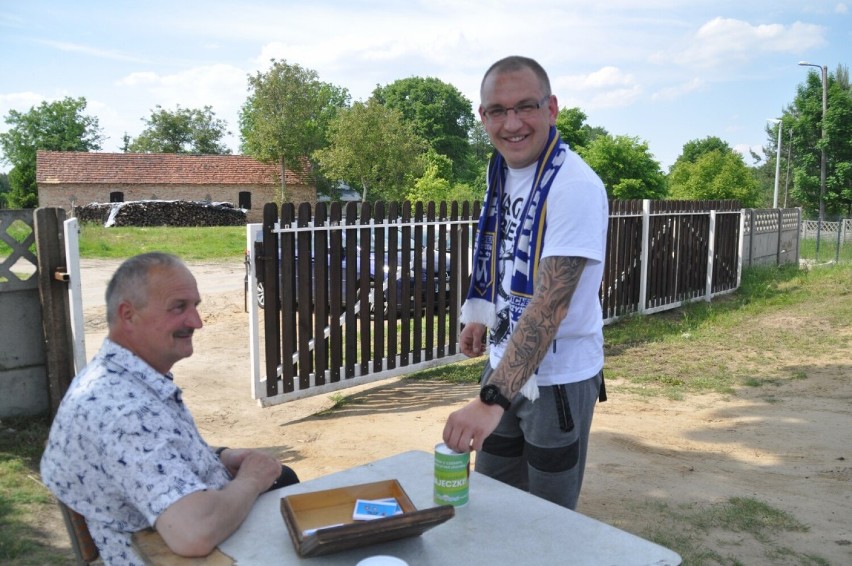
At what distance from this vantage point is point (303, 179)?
45.2 m

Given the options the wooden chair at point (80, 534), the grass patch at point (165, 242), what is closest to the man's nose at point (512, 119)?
the wooden chair at point (80, 534)

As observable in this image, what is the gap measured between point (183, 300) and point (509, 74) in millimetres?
1254

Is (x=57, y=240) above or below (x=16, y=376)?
above

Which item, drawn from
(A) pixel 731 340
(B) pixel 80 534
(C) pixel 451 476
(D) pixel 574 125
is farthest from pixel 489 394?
(D) pixel 574 125

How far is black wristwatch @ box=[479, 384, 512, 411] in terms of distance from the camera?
201 cm

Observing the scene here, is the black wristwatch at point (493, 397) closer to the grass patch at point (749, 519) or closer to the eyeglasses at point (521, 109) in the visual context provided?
the eyeglasses at point (521, 109)

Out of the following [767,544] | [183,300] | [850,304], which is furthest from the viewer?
[850,304]

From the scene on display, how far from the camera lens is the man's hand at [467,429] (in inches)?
74.9

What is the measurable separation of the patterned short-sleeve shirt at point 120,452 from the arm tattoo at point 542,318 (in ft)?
3.05

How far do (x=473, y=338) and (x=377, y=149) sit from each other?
35784 millimetres

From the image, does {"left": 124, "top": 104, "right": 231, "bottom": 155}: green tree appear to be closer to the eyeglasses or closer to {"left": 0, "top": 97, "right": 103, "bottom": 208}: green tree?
{"left": 0, "top": 97, "right": 103, "bottom": 208}: green tree

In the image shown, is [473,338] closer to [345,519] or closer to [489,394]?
[489,394]

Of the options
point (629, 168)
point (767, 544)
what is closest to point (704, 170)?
point (629, 168)

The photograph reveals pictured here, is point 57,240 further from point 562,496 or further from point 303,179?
point 303,179
